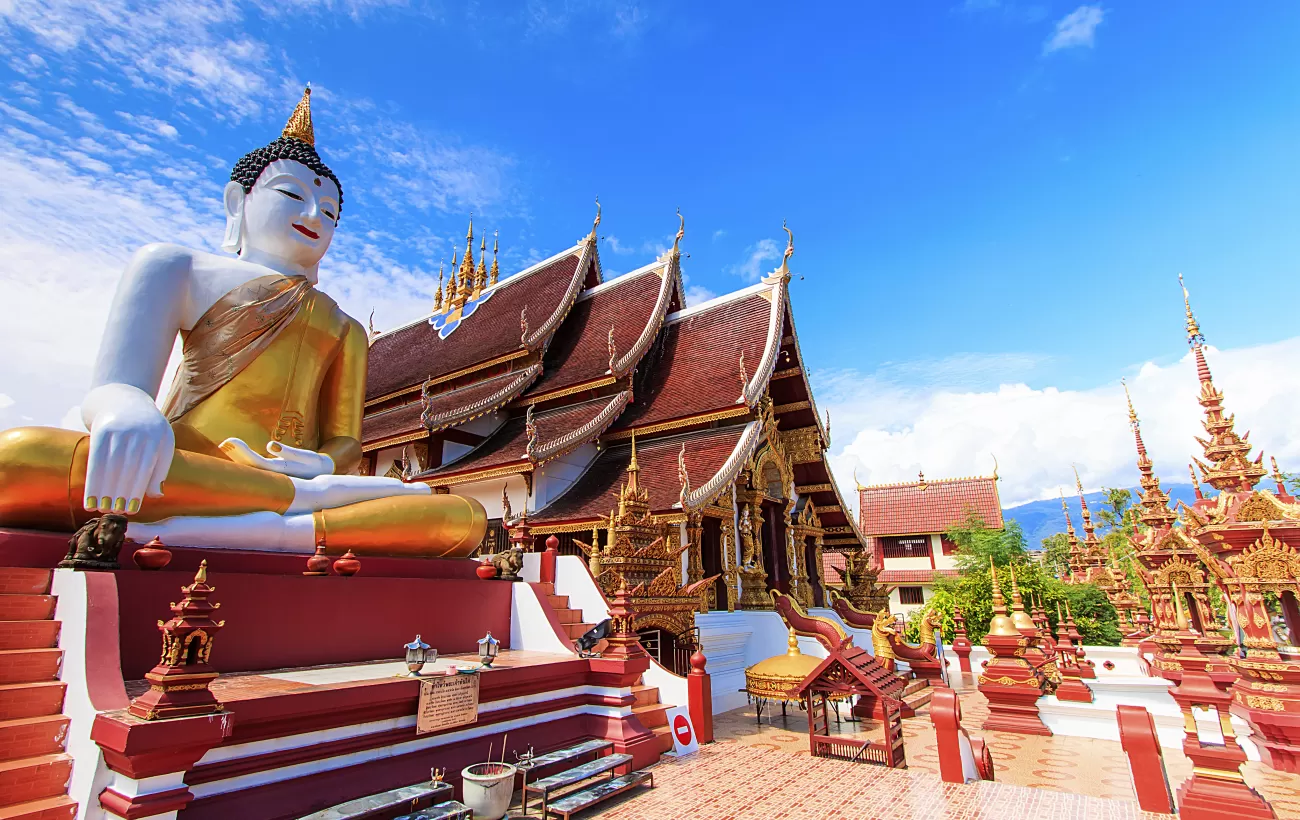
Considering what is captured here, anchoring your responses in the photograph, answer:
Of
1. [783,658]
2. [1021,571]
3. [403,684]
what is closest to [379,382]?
[783,658]

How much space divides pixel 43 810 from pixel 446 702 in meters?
1.73

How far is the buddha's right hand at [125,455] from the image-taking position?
146 inches

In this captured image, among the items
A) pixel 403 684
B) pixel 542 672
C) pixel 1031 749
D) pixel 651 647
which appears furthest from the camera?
pixel 651 647

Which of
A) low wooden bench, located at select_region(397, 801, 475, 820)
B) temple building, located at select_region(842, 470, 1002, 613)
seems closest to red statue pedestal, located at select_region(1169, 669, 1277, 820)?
low wooden bench, located at select_region(397, 801, 475, 820)

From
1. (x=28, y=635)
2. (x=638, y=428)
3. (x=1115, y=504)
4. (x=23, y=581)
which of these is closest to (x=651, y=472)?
(x=638, y=428)

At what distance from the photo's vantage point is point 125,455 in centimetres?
377

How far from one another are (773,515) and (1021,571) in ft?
25.3

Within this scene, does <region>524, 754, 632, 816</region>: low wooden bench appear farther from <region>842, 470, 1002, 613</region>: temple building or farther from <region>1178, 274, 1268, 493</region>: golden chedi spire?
<region>842, 470, 1002, 613</region>: temple building

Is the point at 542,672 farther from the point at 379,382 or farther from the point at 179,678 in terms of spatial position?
the point at 379,382

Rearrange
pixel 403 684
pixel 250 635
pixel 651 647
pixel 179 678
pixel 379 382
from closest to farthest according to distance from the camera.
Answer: pixel 179 678
pixel 403 684
pixel 250 635
pixel 651 647
pixel 379 382

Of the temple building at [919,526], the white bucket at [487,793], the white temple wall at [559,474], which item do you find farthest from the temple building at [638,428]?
the temple building at [919,526]

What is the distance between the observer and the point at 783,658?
722 cm

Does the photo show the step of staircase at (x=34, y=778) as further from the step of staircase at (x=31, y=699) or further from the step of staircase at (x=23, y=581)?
the step of staircase at (x=23, y=581)

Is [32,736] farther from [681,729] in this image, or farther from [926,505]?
[926,505]
